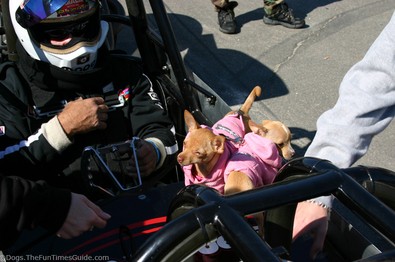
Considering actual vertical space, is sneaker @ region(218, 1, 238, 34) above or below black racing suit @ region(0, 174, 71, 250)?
below

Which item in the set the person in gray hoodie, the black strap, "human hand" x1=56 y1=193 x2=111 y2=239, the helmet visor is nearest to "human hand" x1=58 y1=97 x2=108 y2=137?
the black strap

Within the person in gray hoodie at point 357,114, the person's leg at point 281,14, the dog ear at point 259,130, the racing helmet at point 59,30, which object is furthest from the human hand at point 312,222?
the person's leg at point 281,14

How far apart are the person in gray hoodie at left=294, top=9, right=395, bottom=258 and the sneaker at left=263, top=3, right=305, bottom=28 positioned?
3313 mm

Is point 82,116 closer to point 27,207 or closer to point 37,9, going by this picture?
point 37,9

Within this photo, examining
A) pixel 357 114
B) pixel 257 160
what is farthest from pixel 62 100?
pixel 357 114

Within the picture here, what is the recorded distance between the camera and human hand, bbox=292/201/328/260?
1380 millimetres

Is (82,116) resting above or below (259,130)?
above

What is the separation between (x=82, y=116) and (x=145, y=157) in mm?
275

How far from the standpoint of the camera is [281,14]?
4793mm

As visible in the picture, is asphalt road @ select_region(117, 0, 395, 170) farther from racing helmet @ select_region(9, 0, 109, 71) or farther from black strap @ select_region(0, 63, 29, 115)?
black strap @ select_region(0, 63, 29, 115)

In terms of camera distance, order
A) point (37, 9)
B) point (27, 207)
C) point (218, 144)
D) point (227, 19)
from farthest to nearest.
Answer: point (227, 19) → point (37, 9) → point (218, 144) → point (27, 207)

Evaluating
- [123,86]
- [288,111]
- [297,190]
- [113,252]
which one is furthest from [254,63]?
[297,190]

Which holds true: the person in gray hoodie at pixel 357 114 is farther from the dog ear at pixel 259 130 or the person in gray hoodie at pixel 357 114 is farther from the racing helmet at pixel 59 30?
the racing helmet at pixel 59 30

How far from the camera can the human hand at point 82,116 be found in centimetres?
209
